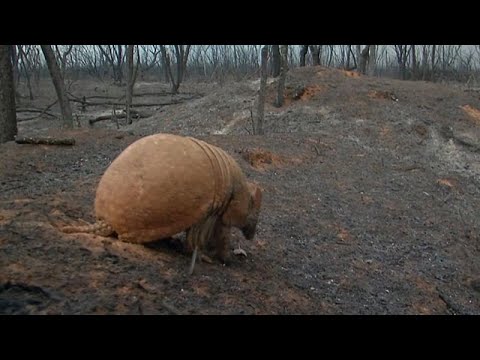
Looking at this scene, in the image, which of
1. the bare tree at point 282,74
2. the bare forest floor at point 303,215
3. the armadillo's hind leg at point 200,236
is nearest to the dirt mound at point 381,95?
the bare forest floor at point 303,215

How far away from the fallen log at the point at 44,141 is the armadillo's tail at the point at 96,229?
187 inches

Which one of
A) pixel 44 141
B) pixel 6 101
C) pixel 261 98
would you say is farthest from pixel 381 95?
pixel 6 101

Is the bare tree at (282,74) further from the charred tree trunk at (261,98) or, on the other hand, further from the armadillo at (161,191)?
the armadillo at (161,191)

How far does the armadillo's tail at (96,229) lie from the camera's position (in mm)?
4484

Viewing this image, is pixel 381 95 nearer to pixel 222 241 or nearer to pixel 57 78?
pixel 57 78

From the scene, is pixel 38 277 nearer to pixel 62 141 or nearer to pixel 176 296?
pixel 176 296

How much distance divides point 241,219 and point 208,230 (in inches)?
15.0

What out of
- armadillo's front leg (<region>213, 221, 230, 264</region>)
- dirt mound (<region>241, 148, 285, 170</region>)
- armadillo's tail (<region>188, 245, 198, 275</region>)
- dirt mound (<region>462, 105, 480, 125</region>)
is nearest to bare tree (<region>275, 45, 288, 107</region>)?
dirt mound (<region>241, 148, 285, 170</region>)

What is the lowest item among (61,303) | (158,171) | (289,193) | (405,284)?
(405,284)

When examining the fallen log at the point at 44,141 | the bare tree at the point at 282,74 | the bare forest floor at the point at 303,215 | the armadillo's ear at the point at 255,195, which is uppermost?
the bare tree at the point at 282,74

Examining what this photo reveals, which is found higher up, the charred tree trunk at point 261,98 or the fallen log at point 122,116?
the charred tree trunk at point 261,98

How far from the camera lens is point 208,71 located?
5156 cm

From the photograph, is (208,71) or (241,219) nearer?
(241,219)

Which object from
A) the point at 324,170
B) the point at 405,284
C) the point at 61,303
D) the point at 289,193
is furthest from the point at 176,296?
the point at 324,170
